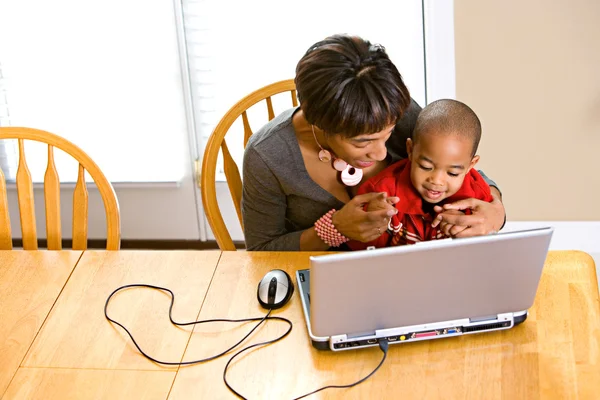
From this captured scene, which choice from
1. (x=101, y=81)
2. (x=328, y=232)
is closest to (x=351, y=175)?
(x=328, y=232)

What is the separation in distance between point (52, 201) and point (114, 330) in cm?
49

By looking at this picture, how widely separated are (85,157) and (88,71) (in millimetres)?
913

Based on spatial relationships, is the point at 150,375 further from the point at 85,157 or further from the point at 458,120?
the point at 458,120

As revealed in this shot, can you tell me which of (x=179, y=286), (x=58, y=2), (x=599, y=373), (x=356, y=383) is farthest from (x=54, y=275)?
(x=58, y=2)

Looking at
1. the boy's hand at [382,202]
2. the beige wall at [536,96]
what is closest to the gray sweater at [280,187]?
the boy's hand at [382,202]

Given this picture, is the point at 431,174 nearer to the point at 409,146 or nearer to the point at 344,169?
the point at 409,146

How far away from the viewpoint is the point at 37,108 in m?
2.62

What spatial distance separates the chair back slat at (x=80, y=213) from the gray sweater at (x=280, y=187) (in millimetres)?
378

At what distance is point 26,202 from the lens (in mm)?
1750

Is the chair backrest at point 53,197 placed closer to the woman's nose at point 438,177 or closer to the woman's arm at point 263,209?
the woman's arm at point 263,209

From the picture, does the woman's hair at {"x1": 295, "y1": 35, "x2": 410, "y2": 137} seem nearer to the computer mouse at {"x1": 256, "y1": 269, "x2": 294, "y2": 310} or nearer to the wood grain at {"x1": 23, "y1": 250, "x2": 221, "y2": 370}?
the computer mouse at {"x1": 256, "y1": 269, "x2": 294, "y2": 310}

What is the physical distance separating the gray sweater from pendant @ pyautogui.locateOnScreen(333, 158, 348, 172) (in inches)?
2.4

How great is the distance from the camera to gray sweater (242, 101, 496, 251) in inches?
64.0

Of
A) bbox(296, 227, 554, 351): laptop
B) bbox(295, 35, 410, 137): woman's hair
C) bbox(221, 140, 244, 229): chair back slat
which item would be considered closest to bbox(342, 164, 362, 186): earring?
bbox(295, 35, 410, 137): woman's hair
